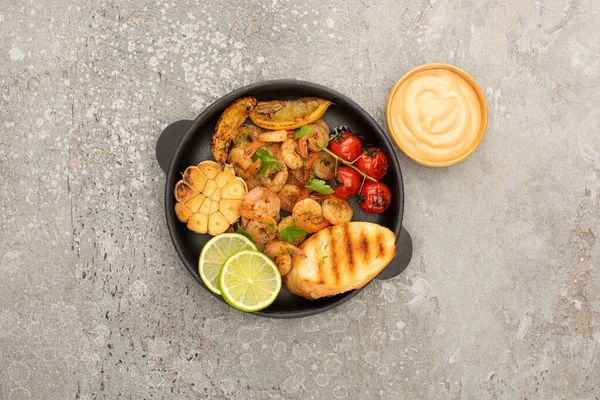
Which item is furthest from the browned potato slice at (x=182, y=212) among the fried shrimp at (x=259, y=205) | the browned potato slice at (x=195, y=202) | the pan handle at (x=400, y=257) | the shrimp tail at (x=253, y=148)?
the pan handle at (x=400, y=257)

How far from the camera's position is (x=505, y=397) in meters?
2.89

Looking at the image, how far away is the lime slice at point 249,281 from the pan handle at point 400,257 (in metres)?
0.63

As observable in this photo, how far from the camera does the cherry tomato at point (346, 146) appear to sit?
2490mm

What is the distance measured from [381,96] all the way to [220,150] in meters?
0.94

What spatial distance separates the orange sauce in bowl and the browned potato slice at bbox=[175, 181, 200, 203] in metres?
1.04

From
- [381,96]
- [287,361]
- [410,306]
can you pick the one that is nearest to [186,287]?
[287,361]

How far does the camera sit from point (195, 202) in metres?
2.49

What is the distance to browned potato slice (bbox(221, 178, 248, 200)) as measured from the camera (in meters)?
2.48

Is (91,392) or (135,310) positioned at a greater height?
(135,310)

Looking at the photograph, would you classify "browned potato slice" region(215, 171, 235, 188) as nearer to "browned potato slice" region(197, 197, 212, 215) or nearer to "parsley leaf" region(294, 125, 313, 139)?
"browned potato slice" region(197, 197, 212, 215)

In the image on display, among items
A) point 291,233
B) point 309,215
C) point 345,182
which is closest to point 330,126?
point 345,182

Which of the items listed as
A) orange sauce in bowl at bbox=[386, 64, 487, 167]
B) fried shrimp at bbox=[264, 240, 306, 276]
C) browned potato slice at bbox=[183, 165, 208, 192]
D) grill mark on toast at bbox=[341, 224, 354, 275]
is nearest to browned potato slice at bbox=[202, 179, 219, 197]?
browned potato slice at bbox=[183, 165, 208, 192]

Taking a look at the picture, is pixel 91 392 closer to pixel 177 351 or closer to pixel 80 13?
pixel 177 351

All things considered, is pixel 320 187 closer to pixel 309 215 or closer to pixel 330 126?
pixel 309 215
